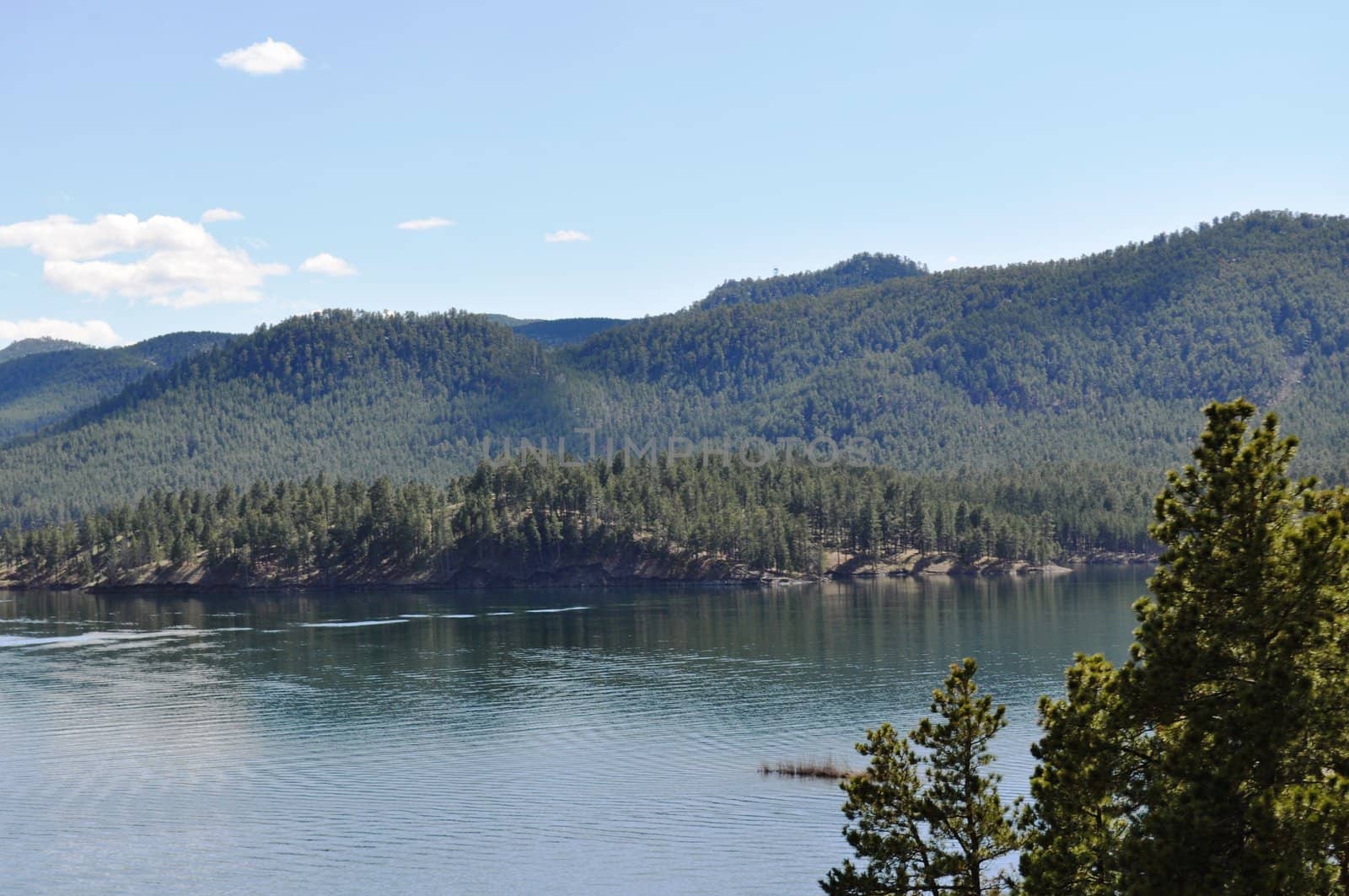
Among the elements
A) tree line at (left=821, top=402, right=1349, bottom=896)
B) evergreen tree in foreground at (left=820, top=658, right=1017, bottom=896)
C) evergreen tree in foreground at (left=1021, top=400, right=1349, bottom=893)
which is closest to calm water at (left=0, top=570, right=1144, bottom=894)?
evergreen tree in foreground at (left=820, top=658, right=1017, bottom=896)

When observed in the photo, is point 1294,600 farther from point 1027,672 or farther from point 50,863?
point 1027,672

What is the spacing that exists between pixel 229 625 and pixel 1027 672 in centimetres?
11709

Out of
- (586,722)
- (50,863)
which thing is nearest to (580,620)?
(586,722)

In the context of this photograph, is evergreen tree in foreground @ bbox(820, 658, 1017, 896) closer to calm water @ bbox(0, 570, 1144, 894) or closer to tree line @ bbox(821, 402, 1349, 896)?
tree line @ bbox(821, 402, 1349, 896)

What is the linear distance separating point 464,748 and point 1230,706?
74664mm

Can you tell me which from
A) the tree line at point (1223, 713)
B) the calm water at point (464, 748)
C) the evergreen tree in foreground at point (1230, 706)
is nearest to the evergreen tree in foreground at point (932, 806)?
the tree line at point (1223, 713)

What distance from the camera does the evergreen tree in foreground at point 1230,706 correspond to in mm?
30750

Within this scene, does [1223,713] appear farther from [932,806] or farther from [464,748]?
[464,748]

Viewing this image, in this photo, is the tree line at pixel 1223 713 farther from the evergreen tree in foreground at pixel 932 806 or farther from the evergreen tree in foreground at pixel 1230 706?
the evergreen tree in foreground at pixel 932 806

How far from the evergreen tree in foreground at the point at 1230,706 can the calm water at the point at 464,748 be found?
32013 millimetres

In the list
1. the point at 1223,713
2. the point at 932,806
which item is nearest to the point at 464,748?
the point at 932,806

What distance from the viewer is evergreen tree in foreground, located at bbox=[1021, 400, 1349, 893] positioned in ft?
101

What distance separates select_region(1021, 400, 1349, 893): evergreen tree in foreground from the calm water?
32013 millimetres

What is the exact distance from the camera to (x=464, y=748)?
9988cm
